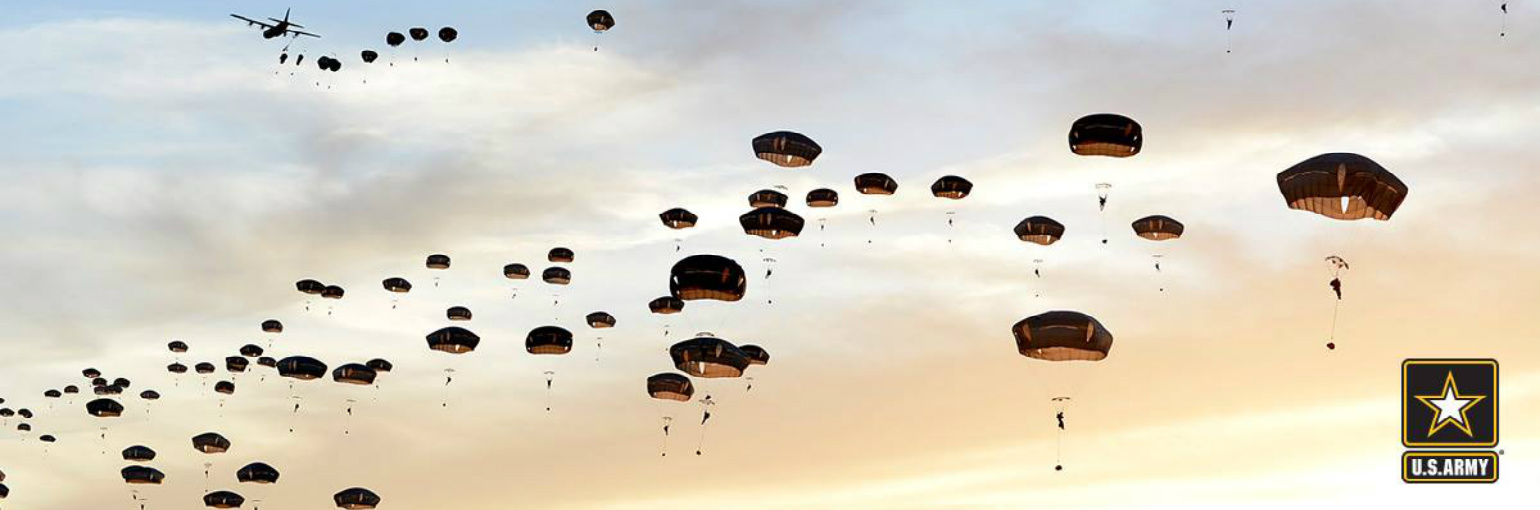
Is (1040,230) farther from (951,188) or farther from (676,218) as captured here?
(676,218)

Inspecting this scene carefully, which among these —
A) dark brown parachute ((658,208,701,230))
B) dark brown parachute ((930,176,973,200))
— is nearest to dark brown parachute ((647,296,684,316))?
dark brown parachute ((658,208,701,230))

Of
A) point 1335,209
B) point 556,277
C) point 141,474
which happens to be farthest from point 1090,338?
point 141,474

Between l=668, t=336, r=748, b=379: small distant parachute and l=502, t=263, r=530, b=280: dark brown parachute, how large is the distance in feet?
108

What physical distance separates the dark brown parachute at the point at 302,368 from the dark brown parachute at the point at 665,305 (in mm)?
23684

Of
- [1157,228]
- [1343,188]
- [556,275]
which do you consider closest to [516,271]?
[556,275]

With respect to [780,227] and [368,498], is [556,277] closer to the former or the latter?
[368,498]

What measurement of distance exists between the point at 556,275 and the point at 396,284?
12.1m

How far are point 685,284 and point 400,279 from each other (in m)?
46.9

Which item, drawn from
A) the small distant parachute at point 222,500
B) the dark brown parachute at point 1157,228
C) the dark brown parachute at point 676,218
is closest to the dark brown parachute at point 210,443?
the small distant parachute at point 222,500

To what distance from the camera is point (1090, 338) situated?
82312mm

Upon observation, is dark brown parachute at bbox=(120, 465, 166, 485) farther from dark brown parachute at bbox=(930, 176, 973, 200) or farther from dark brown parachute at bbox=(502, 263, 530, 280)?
dark brown parachute at bbox=(930, 176, 973, 200)

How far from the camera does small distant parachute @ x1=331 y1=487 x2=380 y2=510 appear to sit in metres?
118

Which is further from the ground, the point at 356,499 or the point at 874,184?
the point at 874,184

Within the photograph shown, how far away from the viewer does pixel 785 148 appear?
328ft
